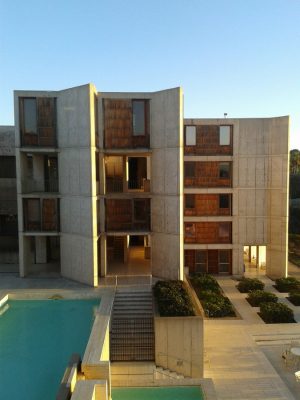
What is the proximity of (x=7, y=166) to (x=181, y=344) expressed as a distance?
70.4ft

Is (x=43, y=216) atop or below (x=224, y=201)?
below

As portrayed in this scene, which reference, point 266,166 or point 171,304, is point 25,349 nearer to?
point 171,304

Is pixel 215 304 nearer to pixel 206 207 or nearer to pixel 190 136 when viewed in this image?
pixel 206 207

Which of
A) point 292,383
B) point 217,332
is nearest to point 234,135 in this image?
point 217,332

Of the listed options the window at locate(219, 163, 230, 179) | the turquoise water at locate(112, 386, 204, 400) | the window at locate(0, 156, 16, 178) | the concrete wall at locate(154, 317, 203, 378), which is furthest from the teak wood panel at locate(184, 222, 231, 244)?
the turquoise water at locate(112, 386, 204, 400)

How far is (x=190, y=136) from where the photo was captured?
29719 millimetres

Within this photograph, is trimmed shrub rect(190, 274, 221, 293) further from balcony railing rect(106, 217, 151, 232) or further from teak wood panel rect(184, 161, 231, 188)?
teak wood panel rect(184, 161, 231, 188)

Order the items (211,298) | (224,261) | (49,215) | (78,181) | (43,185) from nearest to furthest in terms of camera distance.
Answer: (78,181)
(211,298)
(49,215)
(43,185)
(224,261)

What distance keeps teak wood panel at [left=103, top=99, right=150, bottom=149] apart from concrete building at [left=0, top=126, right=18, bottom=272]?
1024cm

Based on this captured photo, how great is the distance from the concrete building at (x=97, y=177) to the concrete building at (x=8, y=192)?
5.09 meters

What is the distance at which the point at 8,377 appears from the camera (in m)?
12.5

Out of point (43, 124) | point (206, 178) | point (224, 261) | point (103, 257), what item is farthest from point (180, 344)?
point (206, 178)

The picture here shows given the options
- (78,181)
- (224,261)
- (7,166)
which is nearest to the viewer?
(78,181)

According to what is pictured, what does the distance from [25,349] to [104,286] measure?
799cm
